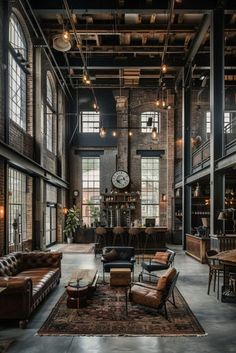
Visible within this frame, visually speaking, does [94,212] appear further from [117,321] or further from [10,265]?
[117,321]

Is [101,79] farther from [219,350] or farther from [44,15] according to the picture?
[219,350]

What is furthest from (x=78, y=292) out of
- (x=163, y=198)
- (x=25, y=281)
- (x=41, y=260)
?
(x=163, y=198)

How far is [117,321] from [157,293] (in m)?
0.82

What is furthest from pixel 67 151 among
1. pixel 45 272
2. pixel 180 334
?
pixel 180 334

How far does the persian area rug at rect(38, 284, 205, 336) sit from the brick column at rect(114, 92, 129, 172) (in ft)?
38.5

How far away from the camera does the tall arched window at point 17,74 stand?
10.1 m

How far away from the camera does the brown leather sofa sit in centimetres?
528

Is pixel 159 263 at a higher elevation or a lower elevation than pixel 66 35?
lower

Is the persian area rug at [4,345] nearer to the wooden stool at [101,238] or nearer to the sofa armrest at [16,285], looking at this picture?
the sofa armrest at [16,285]

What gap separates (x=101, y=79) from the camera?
17.8m

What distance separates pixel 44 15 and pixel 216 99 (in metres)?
6.18

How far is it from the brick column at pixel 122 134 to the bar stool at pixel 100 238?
5.40 meters

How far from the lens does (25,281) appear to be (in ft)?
17.6

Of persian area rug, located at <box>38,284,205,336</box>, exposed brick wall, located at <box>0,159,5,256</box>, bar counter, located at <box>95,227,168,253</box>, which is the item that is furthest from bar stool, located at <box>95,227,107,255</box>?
persian area rug, located at <box>38,284,205,336</box>
